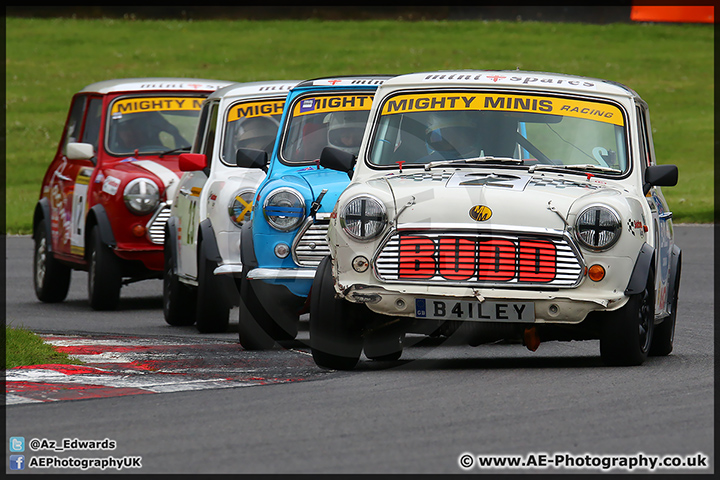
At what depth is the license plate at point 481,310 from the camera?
800 centimetres

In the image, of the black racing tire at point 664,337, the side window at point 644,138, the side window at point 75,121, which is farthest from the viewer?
the side window at point 75,121

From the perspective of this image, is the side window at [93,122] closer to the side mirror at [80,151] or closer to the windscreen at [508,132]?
the side mirror at [80,151]

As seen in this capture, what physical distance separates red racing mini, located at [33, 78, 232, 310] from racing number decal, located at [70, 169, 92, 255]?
10 mm

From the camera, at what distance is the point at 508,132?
355 inches

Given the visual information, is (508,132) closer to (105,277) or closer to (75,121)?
(105,277)

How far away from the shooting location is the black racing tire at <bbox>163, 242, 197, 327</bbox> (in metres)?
12.4

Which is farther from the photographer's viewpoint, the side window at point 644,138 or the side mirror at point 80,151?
the side mirror at point 80,151

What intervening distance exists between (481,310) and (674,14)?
154 ft

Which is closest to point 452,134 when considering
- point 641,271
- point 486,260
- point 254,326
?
point 486,260

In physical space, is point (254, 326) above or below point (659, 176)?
below

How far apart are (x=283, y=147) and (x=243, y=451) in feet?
17.5

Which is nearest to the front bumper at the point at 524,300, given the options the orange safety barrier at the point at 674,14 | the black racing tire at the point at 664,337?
the black racing tire at the point at 664,337

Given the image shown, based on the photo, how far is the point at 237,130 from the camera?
480 inches

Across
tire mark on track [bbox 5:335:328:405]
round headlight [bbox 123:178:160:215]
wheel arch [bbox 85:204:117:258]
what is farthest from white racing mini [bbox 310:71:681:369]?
wheel arch [bbox 85:204:117:258]
